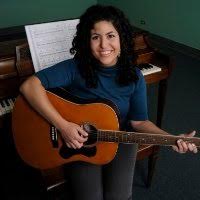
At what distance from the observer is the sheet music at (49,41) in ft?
4.69

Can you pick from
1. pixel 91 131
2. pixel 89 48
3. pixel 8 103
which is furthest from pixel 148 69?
pixel 8 103

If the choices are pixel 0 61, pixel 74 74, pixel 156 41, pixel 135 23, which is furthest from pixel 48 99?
pixel 135 23

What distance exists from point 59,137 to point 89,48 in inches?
16.6

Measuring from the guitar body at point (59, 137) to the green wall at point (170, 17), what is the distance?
3133 millimetres

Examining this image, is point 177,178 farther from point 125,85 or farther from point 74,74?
point 74,74

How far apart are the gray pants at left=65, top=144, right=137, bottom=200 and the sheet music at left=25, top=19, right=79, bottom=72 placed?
1.87 feet

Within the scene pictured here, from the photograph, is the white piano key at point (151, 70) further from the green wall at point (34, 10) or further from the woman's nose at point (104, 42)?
the green wall at point (34, 10)

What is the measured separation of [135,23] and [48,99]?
4.31 m

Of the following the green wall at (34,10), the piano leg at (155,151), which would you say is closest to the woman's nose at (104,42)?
the piano leg at (155,151)

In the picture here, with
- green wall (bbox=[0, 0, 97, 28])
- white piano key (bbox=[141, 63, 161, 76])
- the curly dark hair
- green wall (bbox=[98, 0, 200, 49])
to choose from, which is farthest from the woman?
green wall (bbox=[0, 0, 97, 28])

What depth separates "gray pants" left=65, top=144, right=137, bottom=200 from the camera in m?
1.25

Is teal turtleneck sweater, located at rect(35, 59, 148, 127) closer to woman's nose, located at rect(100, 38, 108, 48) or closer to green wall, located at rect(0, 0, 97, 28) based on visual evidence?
woman's nose, located at rect(100, 38, 108, 48)

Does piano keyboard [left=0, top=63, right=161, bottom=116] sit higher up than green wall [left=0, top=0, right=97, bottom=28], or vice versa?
piano keyboard [left=0, top=63, right=161, bottom=116]

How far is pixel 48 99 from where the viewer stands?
1231 millimetres
